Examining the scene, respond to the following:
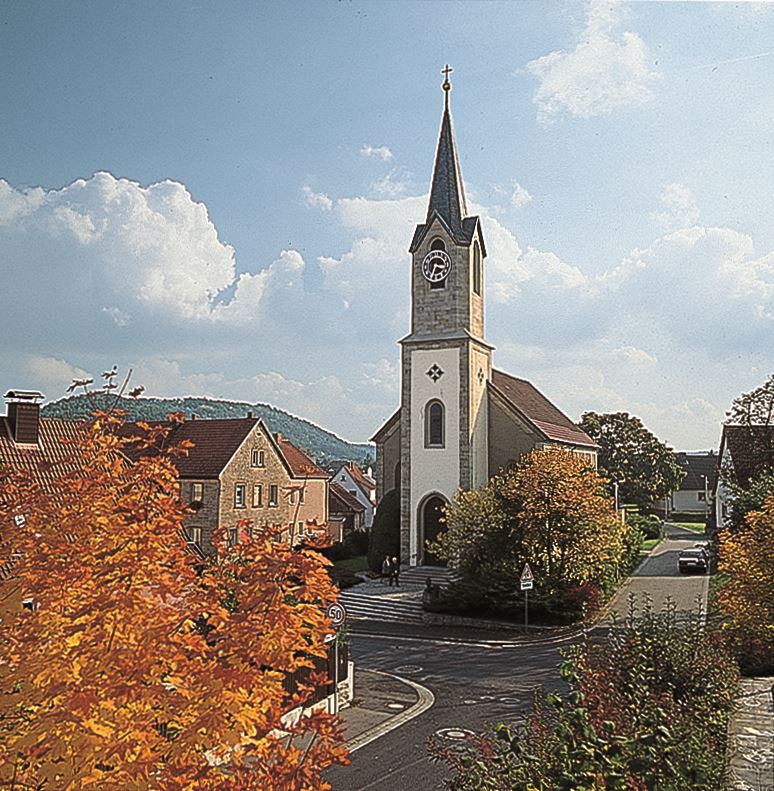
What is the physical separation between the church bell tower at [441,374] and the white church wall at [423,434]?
0.04 meters

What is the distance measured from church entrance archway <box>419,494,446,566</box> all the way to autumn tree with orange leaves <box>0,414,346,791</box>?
98.3 ft

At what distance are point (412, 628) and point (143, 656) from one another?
2380cm

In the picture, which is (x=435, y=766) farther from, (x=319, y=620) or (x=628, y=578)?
(x=628, y=578)

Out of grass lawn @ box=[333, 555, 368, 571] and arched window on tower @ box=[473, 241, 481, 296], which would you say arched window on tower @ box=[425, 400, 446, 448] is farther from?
grass lawn @ box=[333, 555, 368, 571]

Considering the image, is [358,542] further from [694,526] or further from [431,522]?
[694,526]

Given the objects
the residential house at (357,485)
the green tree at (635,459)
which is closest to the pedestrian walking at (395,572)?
the green tree at (635,459)

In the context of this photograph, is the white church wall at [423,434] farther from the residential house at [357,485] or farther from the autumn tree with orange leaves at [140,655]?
the residential house at [357,485]

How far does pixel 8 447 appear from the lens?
21750mm

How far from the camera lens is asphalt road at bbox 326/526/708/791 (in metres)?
13.8

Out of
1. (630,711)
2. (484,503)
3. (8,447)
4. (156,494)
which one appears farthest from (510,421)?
(156,494)

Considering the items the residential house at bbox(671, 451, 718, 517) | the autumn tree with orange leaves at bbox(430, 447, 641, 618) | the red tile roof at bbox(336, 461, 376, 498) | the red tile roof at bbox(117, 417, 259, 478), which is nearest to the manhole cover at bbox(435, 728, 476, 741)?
the autumn tree with orange leaves at bbox(430, 447, 641, 618)

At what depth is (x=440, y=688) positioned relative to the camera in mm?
19953

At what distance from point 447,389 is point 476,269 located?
19.3ft

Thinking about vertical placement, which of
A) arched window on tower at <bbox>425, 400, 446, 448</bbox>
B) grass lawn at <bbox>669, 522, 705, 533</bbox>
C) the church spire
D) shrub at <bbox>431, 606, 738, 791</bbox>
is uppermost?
the church spire
